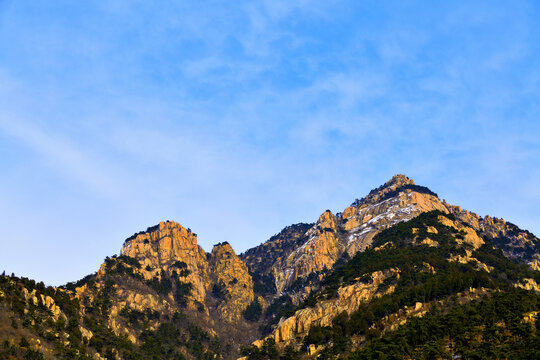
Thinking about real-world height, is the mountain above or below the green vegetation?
above

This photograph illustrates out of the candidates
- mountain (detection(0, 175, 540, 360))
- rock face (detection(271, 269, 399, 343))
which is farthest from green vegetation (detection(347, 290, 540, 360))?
rock face (detection(271, 269, 399, 343))

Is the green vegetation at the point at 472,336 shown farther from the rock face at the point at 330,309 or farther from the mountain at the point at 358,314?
the rock face at the point at 330,309


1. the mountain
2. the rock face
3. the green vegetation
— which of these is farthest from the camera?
the rock face


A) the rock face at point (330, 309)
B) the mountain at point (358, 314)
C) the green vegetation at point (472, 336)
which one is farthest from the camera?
the rock face at point (330, 309)

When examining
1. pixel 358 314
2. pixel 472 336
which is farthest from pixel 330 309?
pixel 472 336

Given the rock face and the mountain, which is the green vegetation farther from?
the rock face

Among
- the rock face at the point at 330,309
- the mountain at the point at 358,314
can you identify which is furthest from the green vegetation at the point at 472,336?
the rock face at the point at 330,309

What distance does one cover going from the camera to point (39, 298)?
12725cm

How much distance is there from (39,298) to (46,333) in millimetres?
15964

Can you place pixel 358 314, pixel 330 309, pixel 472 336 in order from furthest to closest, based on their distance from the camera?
pixel 330 309 → pixel 358 314 → pixel 472 336

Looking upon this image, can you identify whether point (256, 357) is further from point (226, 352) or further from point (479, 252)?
point (479, 252)

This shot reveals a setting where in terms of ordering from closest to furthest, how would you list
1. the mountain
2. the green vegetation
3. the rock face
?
the green vegetation, the mountain, the rock face

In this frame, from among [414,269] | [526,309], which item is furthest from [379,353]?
[414,269]

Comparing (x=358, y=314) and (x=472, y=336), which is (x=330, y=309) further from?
(x=472, y=336)
